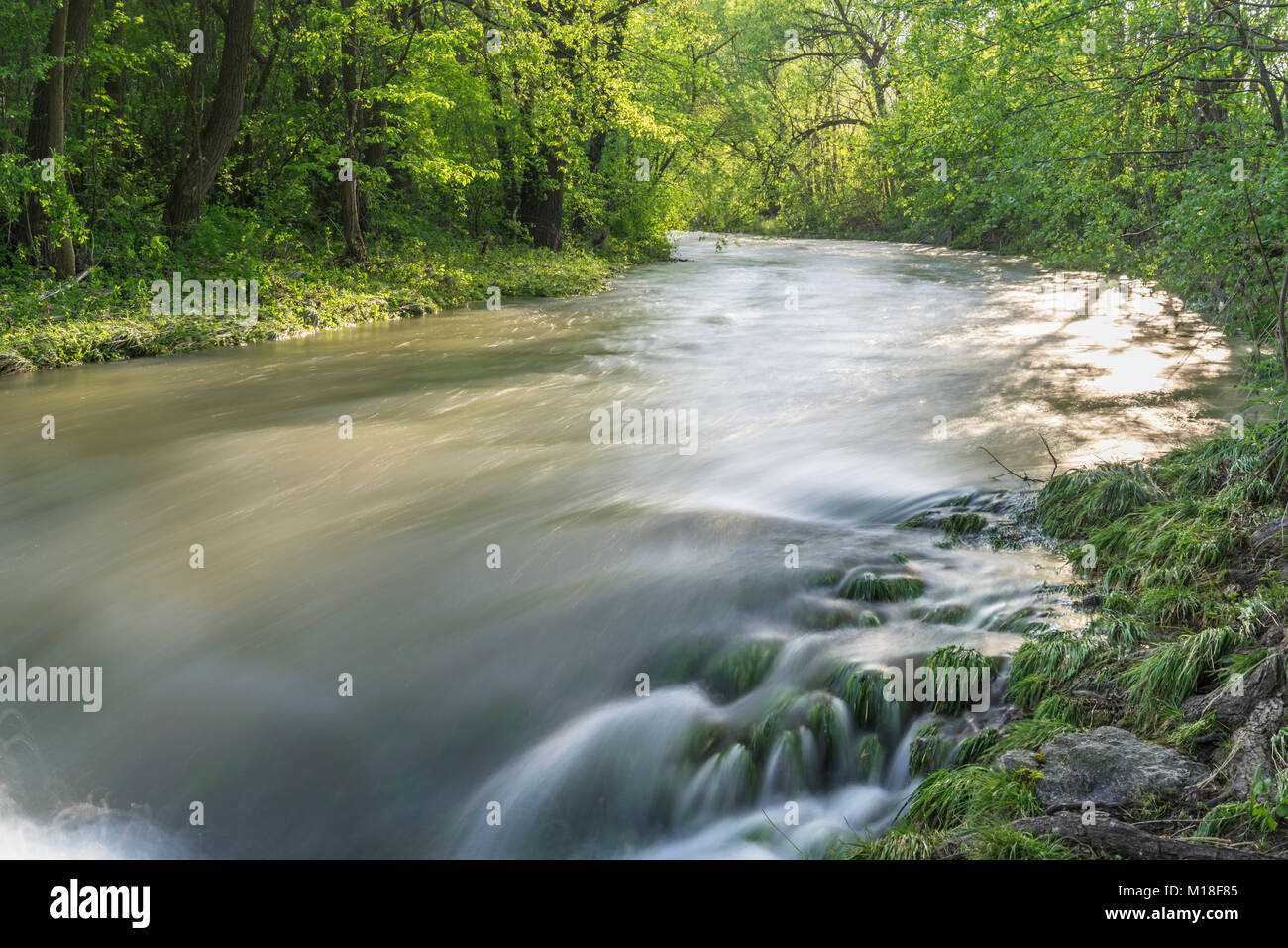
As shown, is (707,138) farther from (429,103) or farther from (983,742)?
(983,742)

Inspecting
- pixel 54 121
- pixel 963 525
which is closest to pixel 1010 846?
pixel 963 525

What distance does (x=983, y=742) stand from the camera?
4258 mm

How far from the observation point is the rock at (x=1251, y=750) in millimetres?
3449

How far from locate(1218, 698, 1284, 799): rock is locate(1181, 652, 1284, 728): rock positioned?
5 cm

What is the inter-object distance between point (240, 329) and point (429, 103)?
247 inches

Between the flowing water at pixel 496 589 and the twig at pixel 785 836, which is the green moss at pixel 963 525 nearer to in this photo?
the flowing water at pixel 496 589

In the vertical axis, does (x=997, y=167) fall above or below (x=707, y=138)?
below

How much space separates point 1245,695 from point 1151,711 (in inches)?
14.8

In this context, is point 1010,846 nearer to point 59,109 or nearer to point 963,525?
point 963,525

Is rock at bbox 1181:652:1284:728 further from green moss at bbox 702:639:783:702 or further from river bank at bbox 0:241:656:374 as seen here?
river bank at bbox 0:241:656:374

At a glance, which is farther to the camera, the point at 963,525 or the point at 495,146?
the point at 495,146

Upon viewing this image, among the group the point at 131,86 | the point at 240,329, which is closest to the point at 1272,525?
the point at 240,329

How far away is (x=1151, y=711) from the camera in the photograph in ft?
13.7

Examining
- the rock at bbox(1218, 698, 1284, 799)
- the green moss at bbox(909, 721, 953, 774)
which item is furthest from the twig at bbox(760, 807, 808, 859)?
the rock at bbox(1218, 698, 1284, 799)
